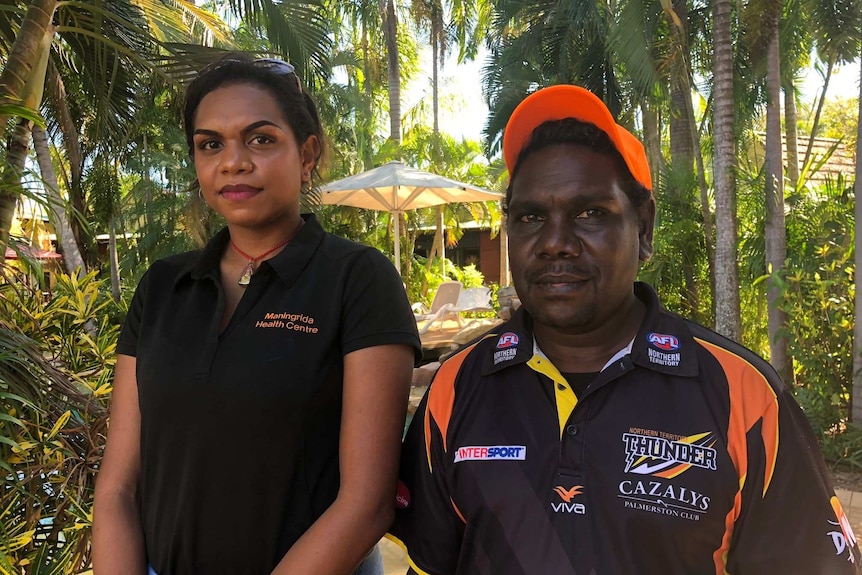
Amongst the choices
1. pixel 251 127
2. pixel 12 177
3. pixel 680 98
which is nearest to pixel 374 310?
pixel 251 127

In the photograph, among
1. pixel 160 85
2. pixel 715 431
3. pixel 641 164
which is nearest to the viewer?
pixel 715 431

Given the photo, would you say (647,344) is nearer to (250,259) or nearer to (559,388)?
(559,388)

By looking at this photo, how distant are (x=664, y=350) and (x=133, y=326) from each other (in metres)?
1.24

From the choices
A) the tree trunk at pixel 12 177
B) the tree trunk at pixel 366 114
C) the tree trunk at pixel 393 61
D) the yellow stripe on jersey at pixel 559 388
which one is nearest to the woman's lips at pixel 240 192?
the yellow stripe on jersey at pixel 559 388

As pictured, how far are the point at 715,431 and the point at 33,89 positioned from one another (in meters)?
3.54

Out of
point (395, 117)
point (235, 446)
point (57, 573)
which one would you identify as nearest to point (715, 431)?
point (235, 446)

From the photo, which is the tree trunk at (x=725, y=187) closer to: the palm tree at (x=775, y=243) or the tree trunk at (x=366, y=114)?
the palm tree at (x=775, y=243)

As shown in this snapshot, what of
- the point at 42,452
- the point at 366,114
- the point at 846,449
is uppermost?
the point at 366,114

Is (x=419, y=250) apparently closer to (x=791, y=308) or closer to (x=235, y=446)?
(x=791, y=308)

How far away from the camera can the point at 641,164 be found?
4.84 ft

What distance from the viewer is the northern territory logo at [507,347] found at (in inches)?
57.0

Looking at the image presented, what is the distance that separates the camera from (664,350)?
4.37 ft

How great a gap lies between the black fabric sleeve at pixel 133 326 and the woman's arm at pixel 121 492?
0.02 m

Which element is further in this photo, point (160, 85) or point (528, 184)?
point (160, 85)
